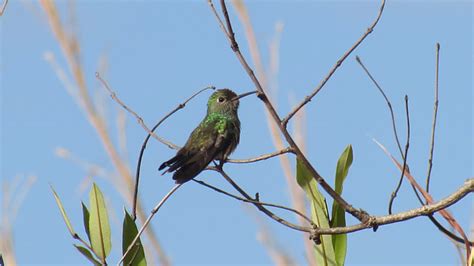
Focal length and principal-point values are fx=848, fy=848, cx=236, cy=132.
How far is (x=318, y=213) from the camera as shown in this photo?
190cm

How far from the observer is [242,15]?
499 cm

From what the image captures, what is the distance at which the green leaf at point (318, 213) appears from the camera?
190cm

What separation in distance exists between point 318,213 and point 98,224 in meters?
0.49

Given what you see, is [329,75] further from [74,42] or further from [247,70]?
[74,42]

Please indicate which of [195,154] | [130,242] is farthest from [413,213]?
[195,154]

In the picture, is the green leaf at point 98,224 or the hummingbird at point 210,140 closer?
the green leaf at point 98,224

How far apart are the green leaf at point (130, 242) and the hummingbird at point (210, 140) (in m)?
0.30

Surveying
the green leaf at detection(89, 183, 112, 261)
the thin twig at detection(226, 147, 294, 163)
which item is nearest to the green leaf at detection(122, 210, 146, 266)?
the green leaf at detection(89, 183, 112, 261)

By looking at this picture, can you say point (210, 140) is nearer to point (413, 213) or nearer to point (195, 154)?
point (195, 154)

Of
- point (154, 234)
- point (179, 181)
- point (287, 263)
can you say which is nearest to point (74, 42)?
point (154, 234)

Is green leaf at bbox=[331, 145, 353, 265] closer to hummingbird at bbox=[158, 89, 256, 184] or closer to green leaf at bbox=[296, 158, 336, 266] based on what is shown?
green leaf at bbox=[296, 158, 336, 266]

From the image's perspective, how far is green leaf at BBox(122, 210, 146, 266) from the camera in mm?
1873

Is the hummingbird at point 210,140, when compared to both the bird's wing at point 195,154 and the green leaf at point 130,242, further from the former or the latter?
the green leaf at point 130,242

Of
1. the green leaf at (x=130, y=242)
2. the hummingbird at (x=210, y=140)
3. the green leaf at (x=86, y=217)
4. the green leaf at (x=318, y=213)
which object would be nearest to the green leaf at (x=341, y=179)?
the green leaf at (x=318, y=213)
